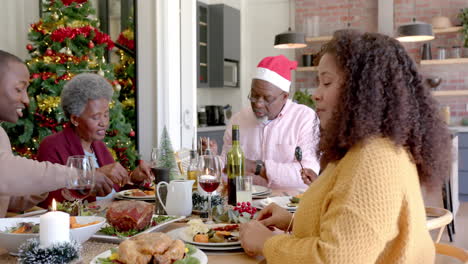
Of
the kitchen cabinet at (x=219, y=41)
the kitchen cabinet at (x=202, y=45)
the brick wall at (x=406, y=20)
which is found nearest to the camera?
the brick wall at (x=406, y=20)

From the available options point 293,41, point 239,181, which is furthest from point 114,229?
point 293,41

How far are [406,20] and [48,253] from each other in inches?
261

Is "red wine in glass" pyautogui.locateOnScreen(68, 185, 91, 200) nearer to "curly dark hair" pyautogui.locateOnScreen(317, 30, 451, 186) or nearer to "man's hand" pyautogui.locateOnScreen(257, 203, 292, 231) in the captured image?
"man's hand" pyautogui.locateOnScreen(257, 203, 292, 231)

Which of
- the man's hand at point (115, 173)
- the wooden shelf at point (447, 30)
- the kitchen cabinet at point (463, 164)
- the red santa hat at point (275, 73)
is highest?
the wooden shelf at point (447, 30)

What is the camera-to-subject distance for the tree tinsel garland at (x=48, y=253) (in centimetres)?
102

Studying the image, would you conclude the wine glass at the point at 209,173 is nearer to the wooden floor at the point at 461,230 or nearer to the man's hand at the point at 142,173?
the man's hand at the point at 142,173

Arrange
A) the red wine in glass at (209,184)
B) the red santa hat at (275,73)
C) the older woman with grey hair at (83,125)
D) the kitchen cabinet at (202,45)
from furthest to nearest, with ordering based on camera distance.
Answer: the kitchen cabinet at (202,45) < the red santa hat at (275,73) < the older woman with grey hair at (83,125) < the red wine in glass at (209,184)

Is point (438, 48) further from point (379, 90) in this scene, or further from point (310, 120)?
point (379, 90)

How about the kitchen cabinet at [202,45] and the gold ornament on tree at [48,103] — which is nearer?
the gold ornament on tree at [48,103]

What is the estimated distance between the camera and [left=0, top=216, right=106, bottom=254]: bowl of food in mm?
1160

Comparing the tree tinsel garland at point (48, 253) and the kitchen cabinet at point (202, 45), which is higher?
the kitchen cabinet at point (202, 45)

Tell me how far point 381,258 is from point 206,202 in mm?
772

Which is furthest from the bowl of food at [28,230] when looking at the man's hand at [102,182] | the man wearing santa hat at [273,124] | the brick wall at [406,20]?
the brick wall at [406,20]

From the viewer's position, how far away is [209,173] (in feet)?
5.65
